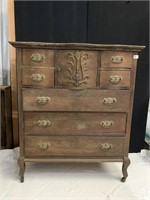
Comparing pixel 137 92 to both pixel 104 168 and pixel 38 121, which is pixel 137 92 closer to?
pixel 104 168

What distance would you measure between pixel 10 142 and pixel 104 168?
106 cm

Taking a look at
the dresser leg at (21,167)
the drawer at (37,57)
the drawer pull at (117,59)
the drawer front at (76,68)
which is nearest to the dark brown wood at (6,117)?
the dresser leg at (21,167)

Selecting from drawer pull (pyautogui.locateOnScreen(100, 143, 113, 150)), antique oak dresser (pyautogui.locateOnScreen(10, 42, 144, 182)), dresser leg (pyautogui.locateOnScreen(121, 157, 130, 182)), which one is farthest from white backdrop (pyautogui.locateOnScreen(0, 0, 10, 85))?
dresser leg (pyautogui.locateOnScreen(121, 157, 130, 182))

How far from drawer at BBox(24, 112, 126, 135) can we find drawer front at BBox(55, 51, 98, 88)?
0.84 feet

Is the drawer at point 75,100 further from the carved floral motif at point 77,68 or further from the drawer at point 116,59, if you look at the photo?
the drawer at point 116,59

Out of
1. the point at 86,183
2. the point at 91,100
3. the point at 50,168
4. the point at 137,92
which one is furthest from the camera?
the point at 137,92

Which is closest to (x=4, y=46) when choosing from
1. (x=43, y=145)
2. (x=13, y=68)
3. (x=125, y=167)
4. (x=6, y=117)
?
(x=13, y=68)

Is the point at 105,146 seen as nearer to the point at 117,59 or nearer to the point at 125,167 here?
the point at 125,167

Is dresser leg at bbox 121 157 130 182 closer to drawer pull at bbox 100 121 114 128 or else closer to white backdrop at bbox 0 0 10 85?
drawer pull at bbox 100 121 114 128

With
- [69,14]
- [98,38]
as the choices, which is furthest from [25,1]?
[98,38]

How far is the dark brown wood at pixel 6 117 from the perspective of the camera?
7.25 ft

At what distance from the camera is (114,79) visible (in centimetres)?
162

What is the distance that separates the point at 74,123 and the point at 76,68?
1.44ft

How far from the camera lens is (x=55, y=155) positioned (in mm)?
1748
